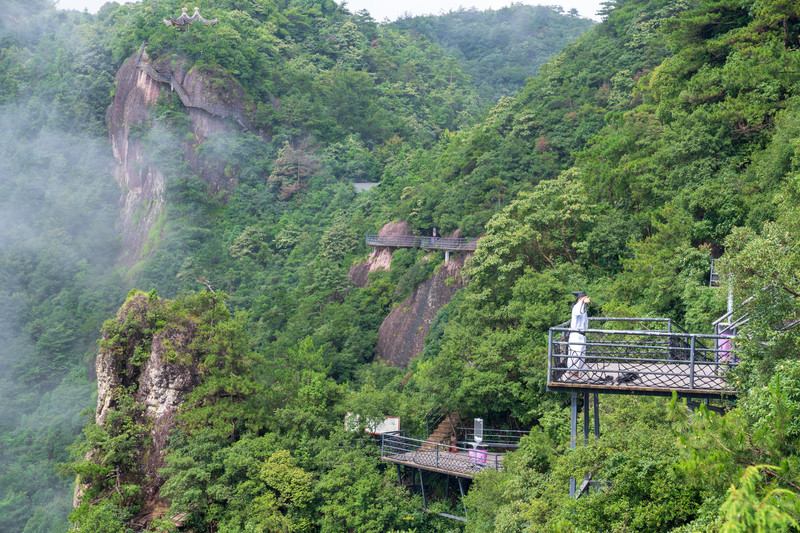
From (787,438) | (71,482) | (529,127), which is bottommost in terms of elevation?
(71,482)

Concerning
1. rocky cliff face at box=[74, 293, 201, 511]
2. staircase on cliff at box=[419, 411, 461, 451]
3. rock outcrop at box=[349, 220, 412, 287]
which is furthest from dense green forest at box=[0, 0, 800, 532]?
rock outcrop at box=[349, 220, 412, 287]

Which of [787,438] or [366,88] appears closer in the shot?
[787,438]

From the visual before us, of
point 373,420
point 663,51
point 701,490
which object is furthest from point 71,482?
point 663,51

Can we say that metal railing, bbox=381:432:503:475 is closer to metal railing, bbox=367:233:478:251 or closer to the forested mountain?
metal railing, bbox=367:233:478:251

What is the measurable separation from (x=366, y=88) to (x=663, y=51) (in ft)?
106

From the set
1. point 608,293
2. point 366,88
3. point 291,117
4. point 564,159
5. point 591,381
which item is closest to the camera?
point 591,381

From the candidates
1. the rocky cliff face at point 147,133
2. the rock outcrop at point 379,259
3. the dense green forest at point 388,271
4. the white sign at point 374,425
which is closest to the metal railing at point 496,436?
the dense green forest at point 388,271

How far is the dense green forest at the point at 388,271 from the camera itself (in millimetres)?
8625

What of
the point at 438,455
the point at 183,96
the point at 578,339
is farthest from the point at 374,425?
A: the point at 183,96

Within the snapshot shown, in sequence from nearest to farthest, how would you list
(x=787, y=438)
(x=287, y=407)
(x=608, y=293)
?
(x=787, y=438) → (x=608, y=293) → (x=287, y=407)

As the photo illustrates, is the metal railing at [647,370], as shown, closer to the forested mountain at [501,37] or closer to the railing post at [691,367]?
the railing post at [691,367]

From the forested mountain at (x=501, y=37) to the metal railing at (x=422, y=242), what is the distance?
49930 mm

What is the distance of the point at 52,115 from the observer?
60531mm

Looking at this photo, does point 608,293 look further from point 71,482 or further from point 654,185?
point 71,482
